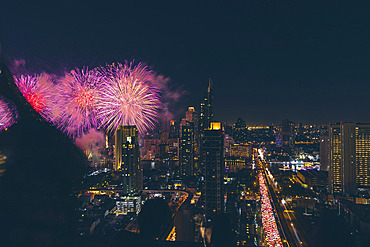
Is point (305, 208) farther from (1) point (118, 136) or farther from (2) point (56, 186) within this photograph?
(2) point (56, 186)

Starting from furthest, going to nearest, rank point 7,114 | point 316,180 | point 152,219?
point 316,180 < point 152,219 < point 7,114

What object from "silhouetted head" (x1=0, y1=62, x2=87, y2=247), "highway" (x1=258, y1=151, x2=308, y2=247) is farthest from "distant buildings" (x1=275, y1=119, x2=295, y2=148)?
"silhouetted head" (x1=0, y1=62, x2=87, y2=247)

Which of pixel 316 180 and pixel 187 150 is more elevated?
pixel 187 150

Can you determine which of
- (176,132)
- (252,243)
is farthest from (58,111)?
(176,132)

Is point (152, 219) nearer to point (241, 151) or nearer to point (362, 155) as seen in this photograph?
point (362, 155)

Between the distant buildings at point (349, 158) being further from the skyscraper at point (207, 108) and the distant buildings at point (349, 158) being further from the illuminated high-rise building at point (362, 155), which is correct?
the skyscraper at point (207, 108)

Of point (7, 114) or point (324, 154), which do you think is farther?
point (324, 154)

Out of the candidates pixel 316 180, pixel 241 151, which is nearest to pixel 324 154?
pixel 316 180
